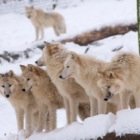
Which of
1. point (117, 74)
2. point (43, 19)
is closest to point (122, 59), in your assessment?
point (117, 74)

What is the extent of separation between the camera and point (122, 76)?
286 inches

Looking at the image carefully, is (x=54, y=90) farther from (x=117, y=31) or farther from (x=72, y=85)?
(x=117, y=31)

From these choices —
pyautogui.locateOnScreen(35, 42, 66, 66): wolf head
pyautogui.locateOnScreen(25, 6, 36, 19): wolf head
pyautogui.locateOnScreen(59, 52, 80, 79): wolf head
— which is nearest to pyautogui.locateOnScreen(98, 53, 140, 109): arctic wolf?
pyautogui.locateOnScreen(59, 52, 80, 79): wolf head

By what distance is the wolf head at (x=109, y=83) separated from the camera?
7.19 m

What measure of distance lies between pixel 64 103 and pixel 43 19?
1233 cm

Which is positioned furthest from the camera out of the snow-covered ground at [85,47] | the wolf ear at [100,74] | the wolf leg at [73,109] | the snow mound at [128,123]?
the wolf leg at [73,109]

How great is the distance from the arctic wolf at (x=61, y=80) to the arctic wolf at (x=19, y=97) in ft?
2.58

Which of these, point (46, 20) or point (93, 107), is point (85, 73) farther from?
point (46, 20)

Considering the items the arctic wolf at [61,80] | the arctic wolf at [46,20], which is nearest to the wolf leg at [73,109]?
the arctic wolf at [61,80]

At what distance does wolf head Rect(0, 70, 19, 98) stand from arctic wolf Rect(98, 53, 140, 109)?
79.7 inches

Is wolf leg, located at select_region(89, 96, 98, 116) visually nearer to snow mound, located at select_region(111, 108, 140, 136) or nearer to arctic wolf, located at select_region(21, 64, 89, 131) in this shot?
arctic wolf, located at select_region(21, 64, 89, 131)

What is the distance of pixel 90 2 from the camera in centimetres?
2697

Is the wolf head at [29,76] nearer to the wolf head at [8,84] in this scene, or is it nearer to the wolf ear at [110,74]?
the wolf head at [8,84]

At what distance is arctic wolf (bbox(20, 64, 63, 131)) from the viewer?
27.6 ft
